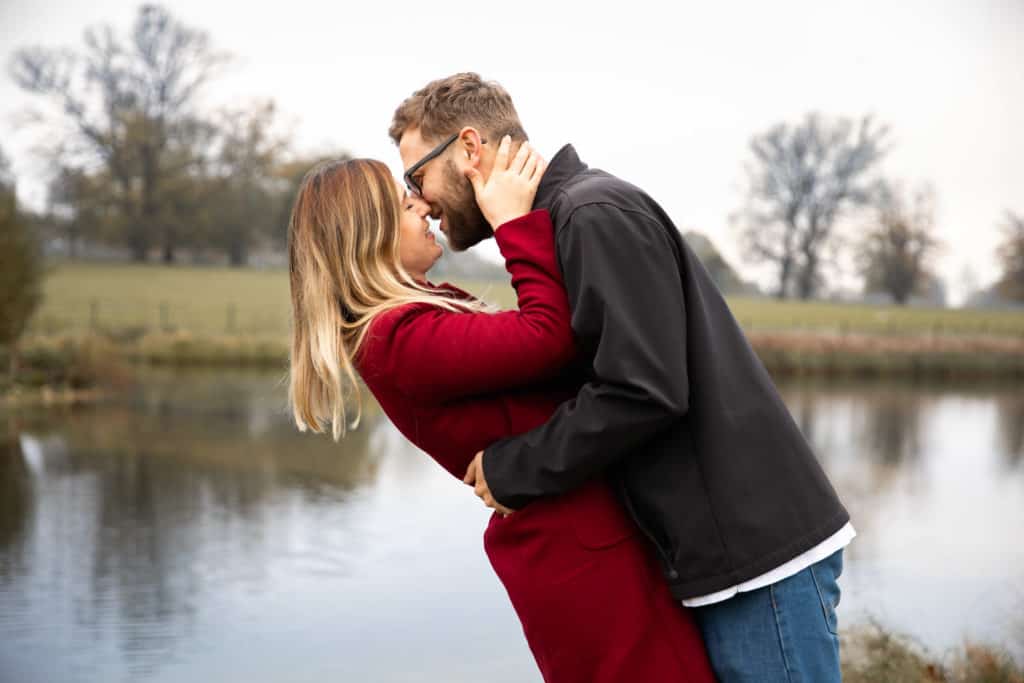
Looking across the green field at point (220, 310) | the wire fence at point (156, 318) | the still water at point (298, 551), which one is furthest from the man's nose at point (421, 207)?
the green field at point (220, 310)

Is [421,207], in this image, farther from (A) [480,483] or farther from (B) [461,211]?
(A) [480,483]

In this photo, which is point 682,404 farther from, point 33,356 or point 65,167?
point 65,167

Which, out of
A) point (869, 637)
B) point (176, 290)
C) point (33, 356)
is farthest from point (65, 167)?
point (869, 637)

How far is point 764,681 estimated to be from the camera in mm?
1943

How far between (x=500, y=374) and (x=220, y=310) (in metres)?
31.8

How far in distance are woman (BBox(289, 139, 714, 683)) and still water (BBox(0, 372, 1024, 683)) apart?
132cm

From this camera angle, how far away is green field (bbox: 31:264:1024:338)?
28292 mm

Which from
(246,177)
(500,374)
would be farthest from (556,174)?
(246,177)

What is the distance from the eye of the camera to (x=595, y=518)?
1.98 m

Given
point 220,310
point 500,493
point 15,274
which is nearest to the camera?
point 500,493

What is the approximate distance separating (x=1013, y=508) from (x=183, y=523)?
388 inches

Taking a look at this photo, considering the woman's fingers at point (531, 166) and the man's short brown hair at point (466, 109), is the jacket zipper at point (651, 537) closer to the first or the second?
the woman's fingers at point (531, 166)

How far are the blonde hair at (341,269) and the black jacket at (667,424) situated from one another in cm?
35

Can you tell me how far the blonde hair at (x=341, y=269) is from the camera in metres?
2.12
